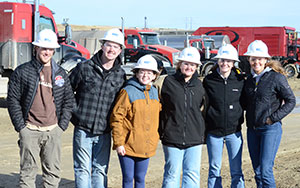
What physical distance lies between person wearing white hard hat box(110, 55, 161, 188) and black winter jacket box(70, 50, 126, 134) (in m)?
0.14

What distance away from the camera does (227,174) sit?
22.6ft

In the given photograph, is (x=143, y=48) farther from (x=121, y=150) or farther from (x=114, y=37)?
(x=121, y=150)

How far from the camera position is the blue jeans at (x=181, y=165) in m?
4.61

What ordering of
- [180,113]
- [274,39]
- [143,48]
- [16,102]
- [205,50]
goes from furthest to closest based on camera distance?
1. [274,39]
2. [205,50]
3. [143,48]
4. [180,113]
5. [16,102]

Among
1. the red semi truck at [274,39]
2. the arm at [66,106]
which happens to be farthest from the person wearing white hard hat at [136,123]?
the red semi truck at [274,39]

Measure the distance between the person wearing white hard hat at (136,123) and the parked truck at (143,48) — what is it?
1483cm

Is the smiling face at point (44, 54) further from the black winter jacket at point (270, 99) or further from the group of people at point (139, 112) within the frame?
the black winter jacket at point (270, 99)

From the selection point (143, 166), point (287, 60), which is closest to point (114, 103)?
point (143, 166)

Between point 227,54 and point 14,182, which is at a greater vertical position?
point 227,54

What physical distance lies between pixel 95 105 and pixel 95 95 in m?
0.10

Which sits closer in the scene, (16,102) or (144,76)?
(16,102)

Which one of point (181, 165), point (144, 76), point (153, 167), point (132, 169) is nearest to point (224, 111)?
point (181, 165)

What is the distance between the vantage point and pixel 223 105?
484 cm

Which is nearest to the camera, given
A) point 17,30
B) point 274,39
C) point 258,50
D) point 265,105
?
point 265,105
